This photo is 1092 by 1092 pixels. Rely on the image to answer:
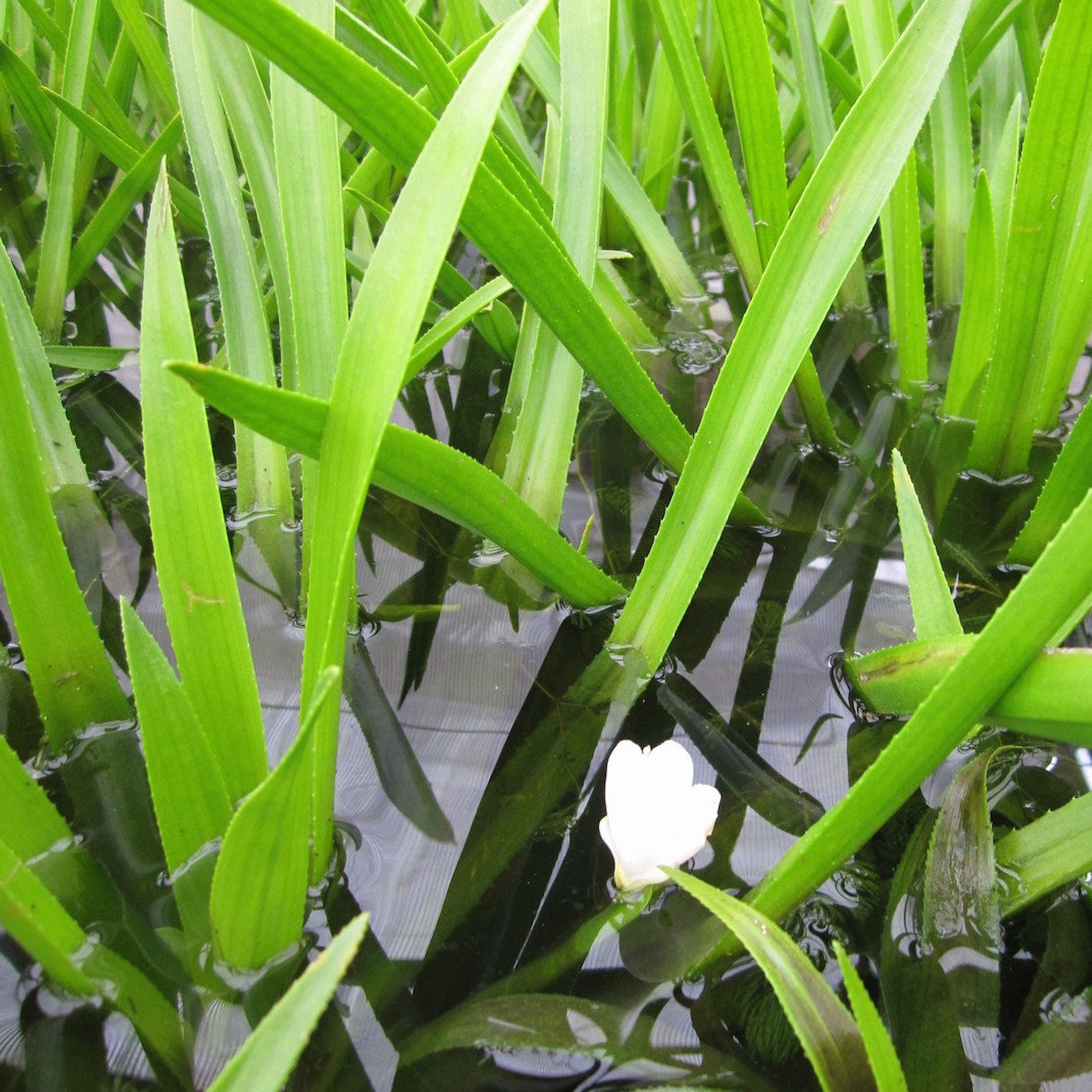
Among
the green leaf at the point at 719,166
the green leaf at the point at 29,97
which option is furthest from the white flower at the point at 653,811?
the green leaf at the point at 29,97

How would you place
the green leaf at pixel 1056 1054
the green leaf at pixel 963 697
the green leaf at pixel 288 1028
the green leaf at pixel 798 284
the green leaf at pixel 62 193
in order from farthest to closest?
the green leaf at pixel 62 193, the green leaf at pixel 798 284, the green leaf at pixel 1056 1054, the green leaf at pixel 963 697, the green leaf at pixel 288 1028

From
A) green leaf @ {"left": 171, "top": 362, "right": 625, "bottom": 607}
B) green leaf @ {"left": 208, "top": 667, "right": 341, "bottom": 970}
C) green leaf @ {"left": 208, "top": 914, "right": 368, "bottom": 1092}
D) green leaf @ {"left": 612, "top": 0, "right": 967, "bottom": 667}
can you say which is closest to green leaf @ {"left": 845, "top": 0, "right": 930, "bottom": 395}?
green leaf @ {"left": 612, "top": 0, "right": 967, "bottom": 667}

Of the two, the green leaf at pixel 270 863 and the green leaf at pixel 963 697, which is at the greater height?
the green leaf at pixel 963 697

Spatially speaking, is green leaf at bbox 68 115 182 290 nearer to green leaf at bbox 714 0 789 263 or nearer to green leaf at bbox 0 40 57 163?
green leaf at bbox 0 40 57 163

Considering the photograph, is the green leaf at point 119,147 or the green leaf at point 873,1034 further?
the green leaf at point 119,147

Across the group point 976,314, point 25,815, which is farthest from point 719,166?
point 25,815

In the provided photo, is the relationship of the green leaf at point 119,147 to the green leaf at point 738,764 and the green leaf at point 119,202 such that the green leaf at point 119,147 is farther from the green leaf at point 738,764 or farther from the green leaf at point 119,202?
the green leaf at point 738,764

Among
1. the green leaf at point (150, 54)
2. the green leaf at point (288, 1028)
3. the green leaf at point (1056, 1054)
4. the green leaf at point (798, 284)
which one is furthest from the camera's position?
the green leaf at point (150, 54)

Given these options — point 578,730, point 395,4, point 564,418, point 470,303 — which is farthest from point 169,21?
point 578,730
